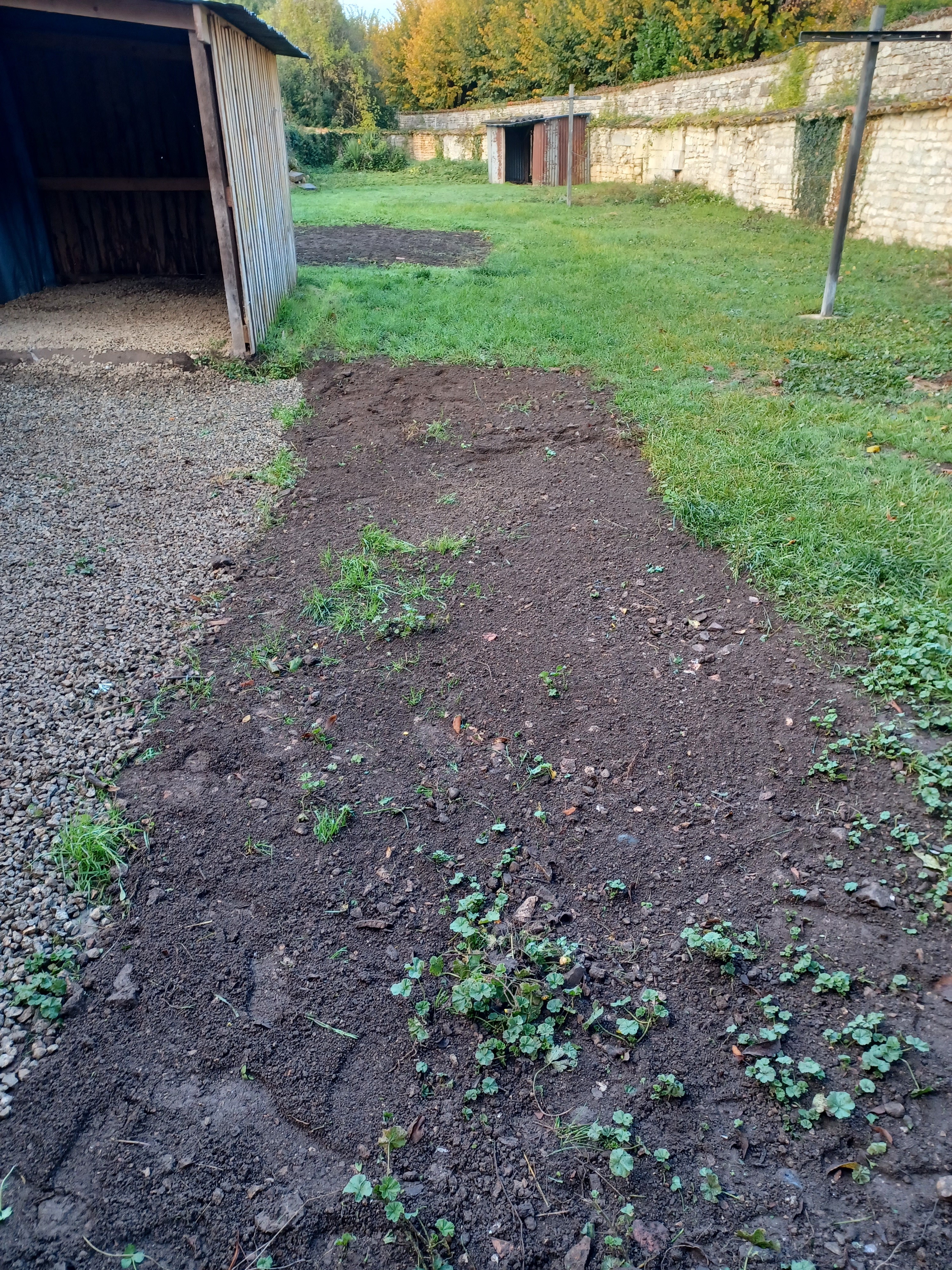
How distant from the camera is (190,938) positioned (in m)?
2.38

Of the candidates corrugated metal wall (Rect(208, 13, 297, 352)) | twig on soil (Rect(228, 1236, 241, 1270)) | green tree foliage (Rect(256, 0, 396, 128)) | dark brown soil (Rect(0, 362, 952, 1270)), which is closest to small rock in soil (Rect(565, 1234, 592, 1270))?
dark brown soil (Rect(0, 362, 952, 1270))

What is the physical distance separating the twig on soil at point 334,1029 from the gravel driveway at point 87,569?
2.27 ft

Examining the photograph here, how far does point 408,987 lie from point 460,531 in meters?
2.86

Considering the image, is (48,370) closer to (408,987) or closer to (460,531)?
(460,531)

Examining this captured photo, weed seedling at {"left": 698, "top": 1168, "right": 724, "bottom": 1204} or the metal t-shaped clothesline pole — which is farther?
the metal t-shaped clothesline pole

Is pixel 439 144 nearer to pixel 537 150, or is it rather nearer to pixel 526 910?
pixel 537 150

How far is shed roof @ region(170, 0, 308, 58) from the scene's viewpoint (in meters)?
6.40

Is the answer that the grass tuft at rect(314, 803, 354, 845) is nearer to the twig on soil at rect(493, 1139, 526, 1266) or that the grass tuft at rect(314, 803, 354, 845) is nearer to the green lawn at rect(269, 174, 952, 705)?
the twig on soil at rect(493, 1139, 526, 1266)

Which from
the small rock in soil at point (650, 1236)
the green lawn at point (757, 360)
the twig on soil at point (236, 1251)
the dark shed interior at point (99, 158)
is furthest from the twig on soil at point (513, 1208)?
the dark shed interior at point (99, 158)

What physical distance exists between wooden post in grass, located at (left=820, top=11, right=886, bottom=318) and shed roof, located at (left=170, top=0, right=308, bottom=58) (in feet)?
18.0

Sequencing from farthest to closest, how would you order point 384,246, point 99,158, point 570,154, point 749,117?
point 749,117, point 570,154, point 384,246, point 99,158

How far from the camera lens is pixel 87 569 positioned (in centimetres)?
435

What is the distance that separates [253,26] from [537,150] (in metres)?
23.1

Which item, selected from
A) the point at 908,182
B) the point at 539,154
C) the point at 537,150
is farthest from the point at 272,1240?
the point at 537,150
